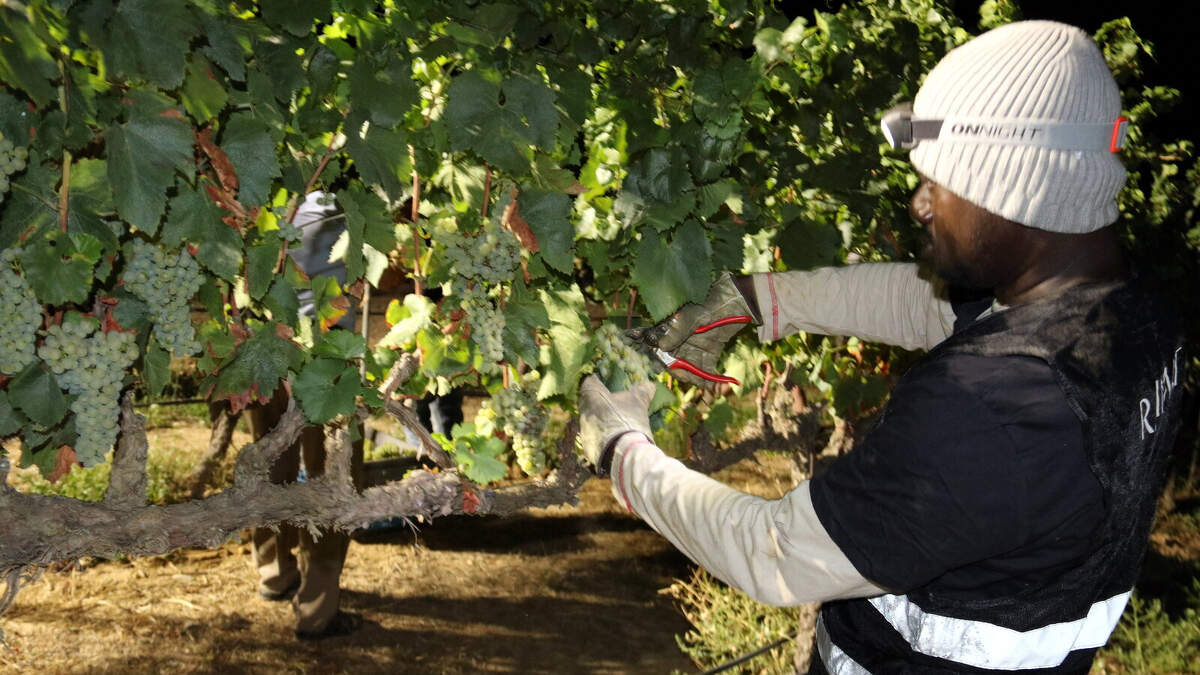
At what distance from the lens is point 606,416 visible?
1702 mm

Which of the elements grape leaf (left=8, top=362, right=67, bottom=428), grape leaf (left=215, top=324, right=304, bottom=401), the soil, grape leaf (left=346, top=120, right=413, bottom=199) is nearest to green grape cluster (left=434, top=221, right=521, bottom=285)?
grape leaf (left=346, top=120, right=413, bottom=199)

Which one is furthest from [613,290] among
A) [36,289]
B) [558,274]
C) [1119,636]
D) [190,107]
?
[1119,636]

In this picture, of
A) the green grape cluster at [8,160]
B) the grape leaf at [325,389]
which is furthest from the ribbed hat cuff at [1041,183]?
the green grape cluster at [8,160]

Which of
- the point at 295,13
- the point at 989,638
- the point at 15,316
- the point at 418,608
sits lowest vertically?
the point at 418,608

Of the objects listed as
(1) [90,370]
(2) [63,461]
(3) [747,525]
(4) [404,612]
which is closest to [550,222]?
(3) [747,525]

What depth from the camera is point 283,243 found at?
5.26 ft

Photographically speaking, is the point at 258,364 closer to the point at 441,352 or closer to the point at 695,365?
the point at 441,352

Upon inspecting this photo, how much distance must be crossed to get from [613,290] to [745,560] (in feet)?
2.83

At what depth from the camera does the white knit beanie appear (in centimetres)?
128

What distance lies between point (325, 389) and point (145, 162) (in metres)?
0.50

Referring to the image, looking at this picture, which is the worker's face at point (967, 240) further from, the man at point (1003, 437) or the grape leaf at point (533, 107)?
the grape leaf at point (533, 107)

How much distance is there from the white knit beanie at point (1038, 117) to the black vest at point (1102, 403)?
0.13 metres

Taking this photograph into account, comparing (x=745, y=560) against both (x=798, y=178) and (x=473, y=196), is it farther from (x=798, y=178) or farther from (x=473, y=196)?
(x=798, y=178)

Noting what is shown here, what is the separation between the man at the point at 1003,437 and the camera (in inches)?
47.7
